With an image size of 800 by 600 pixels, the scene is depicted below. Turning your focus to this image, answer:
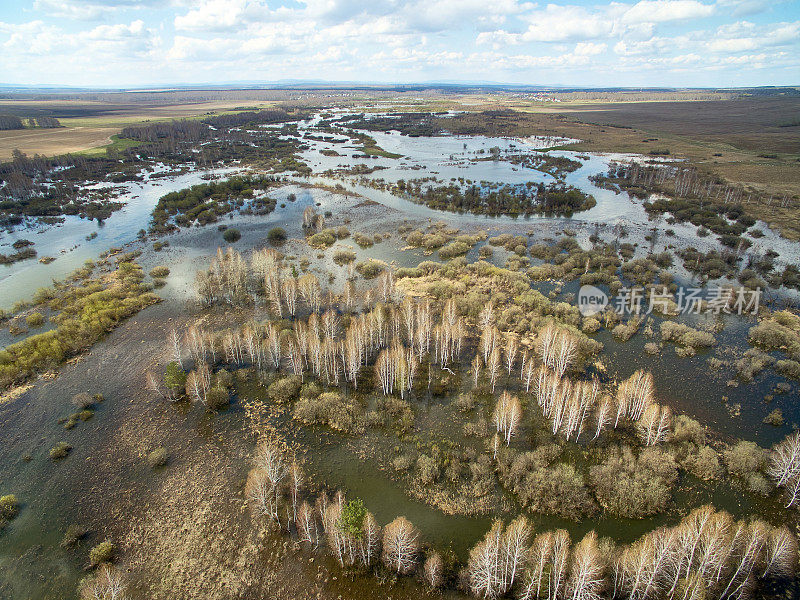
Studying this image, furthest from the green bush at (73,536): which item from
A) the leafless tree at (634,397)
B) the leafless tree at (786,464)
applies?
the leafless tree at (786,464)

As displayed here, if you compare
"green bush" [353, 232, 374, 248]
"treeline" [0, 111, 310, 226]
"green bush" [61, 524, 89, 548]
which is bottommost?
"green bush" [61, 524, 89, 548]

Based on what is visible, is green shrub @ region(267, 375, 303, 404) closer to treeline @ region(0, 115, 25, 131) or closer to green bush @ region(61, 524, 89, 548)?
green bush @ region(61, 524, 89, 548)

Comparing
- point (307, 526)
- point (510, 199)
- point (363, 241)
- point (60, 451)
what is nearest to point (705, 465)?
point (307, 526)

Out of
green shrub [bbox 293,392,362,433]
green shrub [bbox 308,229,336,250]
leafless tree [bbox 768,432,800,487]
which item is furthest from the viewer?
green shrub [bbox 308,229,336,250]

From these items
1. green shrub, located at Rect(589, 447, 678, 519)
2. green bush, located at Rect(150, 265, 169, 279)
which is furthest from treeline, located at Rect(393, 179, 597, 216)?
green shrub, located at Rect(589, 447, 678, 519)

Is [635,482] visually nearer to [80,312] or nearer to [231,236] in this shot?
[80,312]

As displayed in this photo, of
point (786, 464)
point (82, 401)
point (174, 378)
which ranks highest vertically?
point (174, 378)
